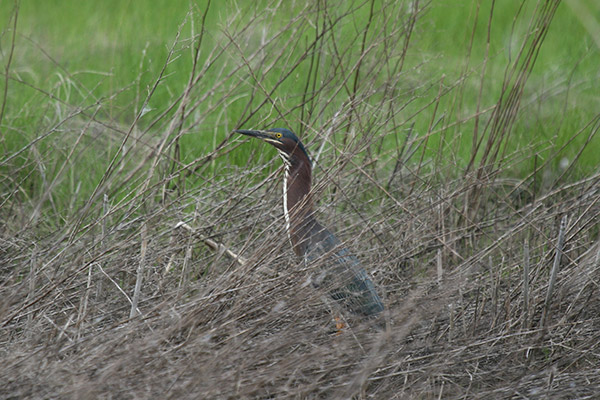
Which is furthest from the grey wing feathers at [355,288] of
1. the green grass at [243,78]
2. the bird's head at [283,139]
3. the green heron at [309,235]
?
the green grass at [243,78]

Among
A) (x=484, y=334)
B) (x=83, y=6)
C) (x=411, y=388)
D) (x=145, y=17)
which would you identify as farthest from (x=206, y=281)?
(x=83, y=6)

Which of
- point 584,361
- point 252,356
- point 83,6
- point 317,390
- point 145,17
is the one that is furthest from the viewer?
point 83,6

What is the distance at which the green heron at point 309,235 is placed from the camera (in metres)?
3.18

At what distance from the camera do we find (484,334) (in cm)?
296

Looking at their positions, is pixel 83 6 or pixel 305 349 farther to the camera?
pixel 83 6

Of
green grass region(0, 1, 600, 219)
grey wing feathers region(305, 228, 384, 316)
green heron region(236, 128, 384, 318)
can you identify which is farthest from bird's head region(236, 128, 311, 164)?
green grass region(0, 1, 600, 219)

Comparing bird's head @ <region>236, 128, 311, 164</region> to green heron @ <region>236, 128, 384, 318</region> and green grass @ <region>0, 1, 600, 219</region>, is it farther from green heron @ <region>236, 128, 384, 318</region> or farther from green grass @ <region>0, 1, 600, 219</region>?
green grass @ <region>0, 1, 600, 219</region>

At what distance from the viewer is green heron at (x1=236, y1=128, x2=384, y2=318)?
3.18 meters

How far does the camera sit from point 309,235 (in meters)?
3.54

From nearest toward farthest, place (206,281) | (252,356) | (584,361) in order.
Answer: (252,356)
(206,281)
(584,361)

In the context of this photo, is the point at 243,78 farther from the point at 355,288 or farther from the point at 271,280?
the point at 271,280

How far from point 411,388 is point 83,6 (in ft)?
Result: 16.4

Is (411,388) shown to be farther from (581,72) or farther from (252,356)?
(581,72)

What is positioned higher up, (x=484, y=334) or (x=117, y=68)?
(x=117, y=68)
